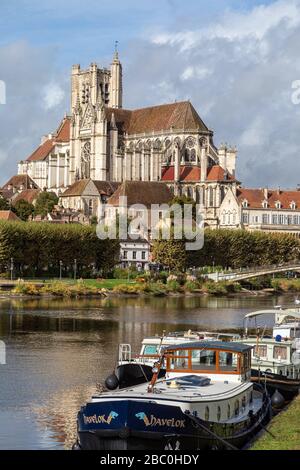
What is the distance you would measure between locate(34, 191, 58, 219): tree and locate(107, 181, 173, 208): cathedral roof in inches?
338

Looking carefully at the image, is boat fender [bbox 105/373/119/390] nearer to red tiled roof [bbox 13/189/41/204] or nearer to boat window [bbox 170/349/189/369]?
boat window [bbox 170/349/189/369]

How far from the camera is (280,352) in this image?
4119cm

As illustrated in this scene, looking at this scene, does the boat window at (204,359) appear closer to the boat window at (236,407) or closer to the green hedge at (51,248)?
the boat window at (236,407)

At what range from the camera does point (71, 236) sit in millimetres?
109812

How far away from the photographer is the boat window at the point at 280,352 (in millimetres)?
41000

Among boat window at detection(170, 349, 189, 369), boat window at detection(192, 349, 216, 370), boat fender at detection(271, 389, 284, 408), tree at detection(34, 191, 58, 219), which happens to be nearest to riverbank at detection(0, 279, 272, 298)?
tree at detection(34, 191, 58, 219)

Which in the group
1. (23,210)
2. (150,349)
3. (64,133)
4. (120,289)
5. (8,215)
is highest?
(64,133)

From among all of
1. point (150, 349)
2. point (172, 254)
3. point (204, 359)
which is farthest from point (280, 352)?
point (172, 254)

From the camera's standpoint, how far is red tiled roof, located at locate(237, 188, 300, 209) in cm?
15838

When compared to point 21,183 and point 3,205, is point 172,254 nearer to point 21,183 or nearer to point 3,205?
point 3,205

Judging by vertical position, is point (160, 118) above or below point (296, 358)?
above

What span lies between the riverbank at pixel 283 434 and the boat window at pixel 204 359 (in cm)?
241

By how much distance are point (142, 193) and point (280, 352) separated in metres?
119

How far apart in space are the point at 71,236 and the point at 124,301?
2022cm
